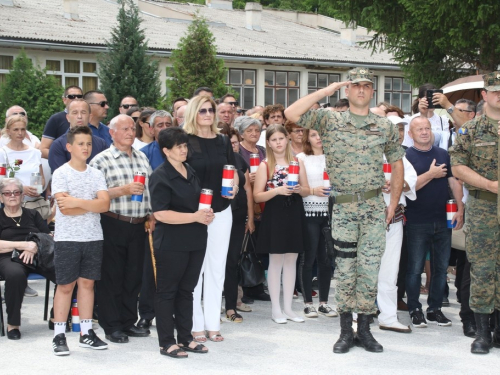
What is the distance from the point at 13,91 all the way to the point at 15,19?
9.04 metres

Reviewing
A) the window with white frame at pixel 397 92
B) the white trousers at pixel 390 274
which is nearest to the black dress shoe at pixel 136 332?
the white trousers at pixel 390 274

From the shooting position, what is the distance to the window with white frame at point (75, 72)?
29609mm

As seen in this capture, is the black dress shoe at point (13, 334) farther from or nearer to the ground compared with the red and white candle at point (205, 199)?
nearer to the ground

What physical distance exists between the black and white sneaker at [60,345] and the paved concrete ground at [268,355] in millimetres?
65

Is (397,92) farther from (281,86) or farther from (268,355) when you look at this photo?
(268,355)

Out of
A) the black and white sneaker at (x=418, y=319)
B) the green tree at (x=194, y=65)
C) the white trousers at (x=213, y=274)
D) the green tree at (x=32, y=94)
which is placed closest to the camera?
the white trousers at (x=213, y=274)

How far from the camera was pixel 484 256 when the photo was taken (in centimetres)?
727

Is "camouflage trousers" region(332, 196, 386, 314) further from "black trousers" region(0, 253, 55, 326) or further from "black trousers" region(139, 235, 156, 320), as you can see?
"black trousers" region(0, 253, 55, 326)

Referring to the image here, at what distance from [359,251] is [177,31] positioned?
95.7 ft

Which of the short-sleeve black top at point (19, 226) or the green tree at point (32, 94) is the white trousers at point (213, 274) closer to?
the short-sleeve black top at point (19, 226)

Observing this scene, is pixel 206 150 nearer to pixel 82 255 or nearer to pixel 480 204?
pixel 82 255

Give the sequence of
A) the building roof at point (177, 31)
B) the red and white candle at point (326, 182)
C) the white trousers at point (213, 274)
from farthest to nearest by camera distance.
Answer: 1. the building roof at point (177, 31)
2. the red and white candle at point (326, 182)
3. the white trousers at point (213, 274)

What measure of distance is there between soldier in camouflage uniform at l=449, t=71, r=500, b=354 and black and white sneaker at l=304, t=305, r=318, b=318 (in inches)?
72.8

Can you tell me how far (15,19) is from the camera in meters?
30.0
